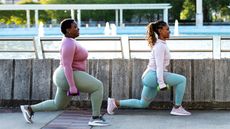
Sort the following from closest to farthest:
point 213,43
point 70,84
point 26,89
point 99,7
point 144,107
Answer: point 70,84 < point 144,107 < point 26,89 < point 213,43 < point 99,7

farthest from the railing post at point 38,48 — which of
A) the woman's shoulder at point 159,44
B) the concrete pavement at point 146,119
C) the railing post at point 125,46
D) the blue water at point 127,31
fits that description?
the blue water at point 127,31

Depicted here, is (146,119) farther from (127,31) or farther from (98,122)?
(127,31)

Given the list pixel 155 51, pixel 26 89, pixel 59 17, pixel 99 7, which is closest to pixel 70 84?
pixel 155 51

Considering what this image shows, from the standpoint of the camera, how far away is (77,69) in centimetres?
676

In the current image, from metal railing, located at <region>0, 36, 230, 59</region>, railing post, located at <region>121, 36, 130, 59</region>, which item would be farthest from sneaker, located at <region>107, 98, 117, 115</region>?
railing post, located at <region>121, 36, 130, 59</region>

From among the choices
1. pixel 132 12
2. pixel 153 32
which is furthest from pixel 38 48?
pixel 132 12

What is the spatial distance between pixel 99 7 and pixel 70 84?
4022cm

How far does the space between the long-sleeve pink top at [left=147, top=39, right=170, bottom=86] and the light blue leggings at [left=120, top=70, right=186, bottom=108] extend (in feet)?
0.42

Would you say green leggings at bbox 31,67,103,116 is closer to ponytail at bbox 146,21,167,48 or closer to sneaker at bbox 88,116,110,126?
sneaker at bbox 88,116,110,126

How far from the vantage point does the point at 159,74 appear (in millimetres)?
7195

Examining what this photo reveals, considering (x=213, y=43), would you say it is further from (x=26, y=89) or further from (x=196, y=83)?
(x=26, y=89)

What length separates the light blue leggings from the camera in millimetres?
7359

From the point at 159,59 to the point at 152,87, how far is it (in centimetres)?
48

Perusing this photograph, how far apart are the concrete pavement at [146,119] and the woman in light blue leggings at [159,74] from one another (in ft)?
0.77
